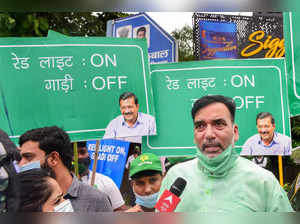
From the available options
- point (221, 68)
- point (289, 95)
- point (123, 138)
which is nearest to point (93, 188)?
point (123, 138)

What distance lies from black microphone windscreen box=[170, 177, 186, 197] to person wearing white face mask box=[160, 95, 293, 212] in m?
0.02

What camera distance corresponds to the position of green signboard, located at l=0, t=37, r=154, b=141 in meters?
2.05

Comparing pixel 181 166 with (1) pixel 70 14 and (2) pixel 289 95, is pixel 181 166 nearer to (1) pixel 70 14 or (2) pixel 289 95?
(2) pixel 289 95

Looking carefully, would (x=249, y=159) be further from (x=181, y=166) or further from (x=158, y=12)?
(x=158, y=12)

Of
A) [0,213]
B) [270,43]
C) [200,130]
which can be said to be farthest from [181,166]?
[0,213]

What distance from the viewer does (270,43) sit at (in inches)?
83.0

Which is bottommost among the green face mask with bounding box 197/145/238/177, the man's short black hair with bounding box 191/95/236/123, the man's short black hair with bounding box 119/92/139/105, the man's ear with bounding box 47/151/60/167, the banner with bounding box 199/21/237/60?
the green face mask with bounding box 197/145/238/177

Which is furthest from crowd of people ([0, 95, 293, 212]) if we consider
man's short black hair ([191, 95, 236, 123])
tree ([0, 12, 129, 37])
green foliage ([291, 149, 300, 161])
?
tree ([0, 12, 129, 37])

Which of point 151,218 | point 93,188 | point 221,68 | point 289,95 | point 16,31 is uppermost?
point 16,31

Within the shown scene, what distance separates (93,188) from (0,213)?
55cm

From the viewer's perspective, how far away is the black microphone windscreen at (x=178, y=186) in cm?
206

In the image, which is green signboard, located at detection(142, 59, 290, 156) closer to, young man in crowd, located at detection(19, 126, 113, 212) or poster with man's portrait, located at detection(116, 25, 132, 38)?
poster with man's portrait, located at detection(116, 25, 132, 38)

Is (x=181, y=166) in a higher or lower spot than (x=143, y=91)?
lower

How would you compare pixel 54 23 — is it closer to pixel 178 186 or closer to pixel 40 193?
pixel 40 193
